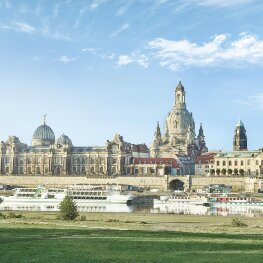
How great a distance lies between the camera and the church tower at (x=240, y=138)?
174575 mm

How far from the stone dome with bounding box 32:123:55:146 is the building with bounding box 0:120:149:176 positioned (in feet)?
12.6

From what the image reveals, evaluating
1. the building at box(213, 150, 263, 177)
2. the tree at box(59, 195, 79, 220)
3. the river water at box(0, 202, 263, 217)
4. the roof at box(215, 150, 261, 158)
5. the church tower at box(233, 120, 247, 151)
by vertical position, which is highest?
the church tower at box(233, 120, 247, 151)

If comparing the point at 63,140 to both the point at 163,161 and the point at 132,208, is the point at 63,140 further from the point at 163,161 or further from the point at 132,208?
the point at 132,208

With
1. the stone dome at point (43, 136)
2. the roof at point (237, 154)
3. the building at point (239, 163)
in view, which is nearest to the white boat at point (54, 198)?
the building at point (239, 163)

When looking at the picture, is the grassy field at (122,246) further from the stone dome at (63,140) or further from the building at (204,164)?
the stone dome at (63,140)

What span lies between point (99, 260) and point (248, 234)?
48.0ft

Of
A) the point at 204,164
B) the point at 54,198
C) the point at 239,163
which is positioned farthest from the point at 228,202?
the point at 204,164

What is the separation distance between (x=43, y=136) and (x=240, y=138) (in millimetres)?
59900

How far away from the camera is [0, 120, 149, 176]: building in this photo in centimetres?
16888

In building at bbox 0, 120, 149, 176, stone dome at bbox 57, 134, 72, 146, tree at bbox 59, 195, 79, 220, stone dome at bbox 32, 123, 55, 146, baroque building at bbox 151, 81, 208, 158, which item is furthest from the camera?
stone dome at bbox 32, 123, 55, 146

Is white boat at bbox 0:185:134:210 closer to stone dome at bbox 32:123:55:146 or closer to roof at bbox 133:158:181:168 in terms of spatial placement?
roof at bbox 133:158:181:168

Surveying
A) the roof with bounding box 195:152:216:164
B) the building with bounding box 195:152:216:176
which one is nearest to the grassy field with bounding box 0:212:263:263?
the building with bounding box 195:152:216:176

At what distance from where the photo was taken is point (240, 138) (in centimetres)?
17575

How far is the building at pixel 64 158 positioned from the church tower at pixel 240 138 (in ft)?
97.8
